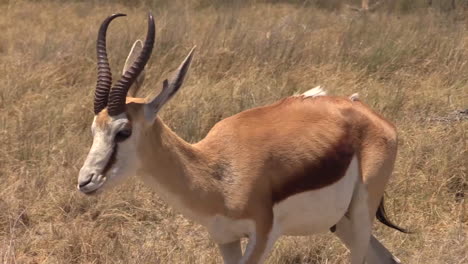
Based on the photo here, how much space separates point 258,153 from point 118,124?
2.55ft

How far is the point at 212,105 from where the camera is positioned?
8172 millimetres

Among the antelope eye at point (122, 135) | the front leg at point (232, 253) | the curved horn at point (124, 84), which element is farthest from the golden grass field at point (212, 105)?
the front leg at point (232, 253)

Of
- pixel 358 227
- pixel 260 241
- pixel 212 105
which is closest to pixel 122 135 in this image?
pixel 260 241

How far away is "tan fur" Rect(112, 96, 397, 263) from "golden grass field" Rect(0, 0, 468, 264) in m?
0.45

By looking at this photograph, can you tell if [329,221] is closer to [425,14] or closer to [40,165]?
[40,165]

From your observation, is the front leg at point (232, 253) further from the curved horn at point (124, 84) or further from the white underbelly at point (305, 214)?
the curved horn at point (124, 84)

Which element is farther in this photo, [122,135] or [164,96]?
[164,96]

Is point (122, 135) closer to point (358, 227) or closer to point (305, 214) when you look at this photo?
point (305, 214)

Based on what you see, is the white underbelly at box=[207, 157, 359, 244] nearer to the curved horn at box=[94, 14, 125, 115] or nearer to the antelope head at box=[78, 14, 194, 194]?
the antelope head at box=[78, 14, 194, 194]

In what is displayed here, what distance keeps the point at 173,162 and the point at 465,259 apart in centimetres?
216

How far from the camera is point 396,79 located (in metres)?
9.58

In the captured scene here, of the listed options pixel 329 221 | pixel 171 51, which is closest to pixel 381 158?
pixel 329 221

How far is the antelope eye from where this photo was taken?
3.90 metres

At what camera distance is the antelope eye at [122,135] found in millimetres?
3900
